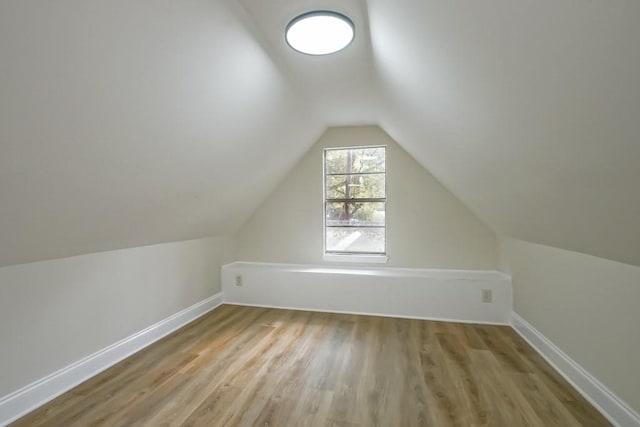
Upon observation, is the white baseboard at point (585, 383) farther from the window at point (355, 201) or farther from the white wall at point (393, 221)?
the window at point (355, 201)

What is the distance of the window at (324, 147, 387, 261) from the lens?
3760mm

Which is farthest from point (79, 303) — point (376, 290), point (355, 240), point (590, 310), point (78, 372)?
point (590, 310)

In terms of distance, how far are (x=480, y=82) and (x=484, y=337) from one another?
2464 millimetres

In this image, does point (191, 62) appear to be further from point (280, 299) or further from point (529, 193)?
point (280, 299)

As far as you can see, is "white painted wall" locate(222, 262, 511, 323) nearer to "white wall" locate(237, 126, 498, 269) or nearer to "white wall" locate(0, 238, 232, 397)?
"white wall" locate(237, 126, 498, 269)

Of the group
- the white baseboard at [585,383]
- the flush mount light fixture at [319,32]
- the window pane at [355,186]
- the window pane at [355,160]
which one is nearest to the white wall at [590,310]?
the white baseboard at [585,383]

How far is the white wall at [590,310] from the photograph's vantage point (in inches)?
61.6

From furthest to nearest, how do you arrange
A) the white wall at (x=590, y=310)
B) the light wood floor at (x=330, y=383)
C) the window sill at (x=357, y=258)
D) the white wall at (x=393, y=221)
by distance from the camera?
the window sill at (x=357, y=258) → the white wall at (x=393, y=221) → the light wood floor at (x=330, y=383) → the white wall at (x=590, y=310)

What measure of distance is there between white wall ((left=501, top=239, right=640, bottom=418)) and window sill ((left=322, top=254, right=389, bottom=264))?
4.87 feet

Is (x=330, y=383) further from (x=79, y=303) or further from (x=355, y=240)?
(x=355, y=240)

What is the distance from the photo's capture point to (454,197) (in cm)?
350

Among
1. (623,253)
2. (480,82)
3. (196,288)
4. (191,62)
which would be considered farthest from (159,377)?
(623,253)

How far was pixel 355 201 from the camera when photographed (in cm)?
384

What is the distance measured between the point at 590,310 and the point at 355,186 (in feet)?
8.32
